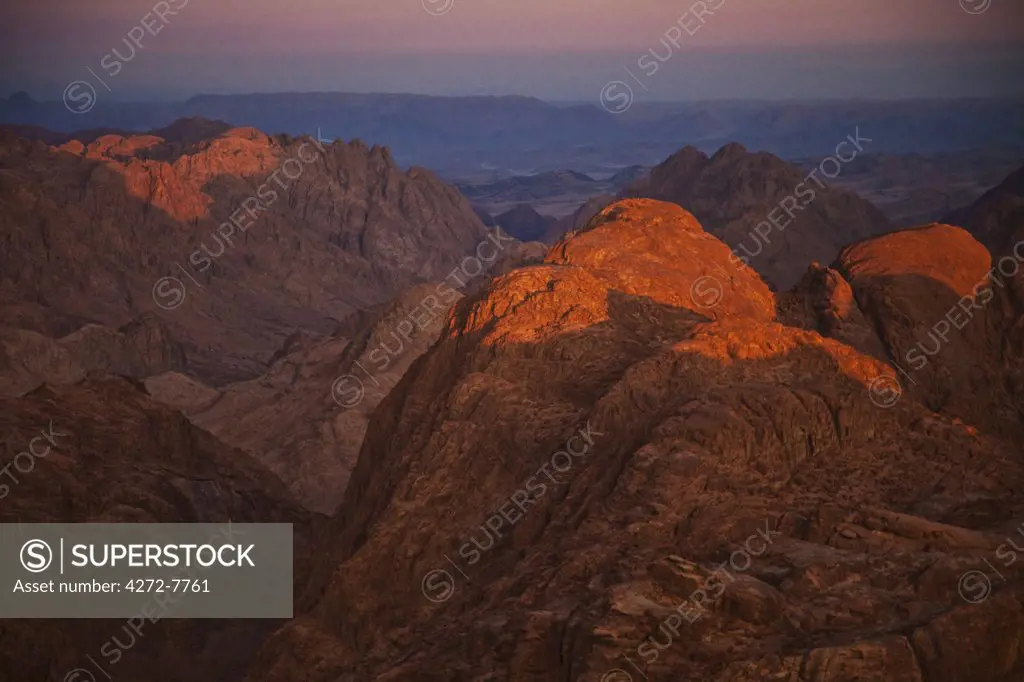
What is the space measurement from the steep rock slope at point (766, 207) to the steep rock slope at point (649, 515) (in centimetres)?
4948

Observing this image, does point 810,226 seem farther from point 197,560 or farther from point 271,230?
point 197,560

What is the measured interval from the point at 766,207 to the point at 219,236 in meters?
37.2

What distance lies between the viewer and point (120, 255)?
84312mm

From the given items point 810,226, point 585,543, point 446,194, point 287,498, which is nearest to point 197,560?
point 287,498

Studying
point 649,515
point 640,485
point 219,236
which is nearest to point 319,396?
point 640,485

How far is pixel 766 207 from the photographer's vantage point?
77.6m

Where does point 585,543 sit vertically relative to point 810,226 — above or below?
below

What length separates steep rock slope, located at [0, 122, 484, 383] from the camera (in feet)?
256

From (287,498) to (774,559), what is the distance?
21070mm

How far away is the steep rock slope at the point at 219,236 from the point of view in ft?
256

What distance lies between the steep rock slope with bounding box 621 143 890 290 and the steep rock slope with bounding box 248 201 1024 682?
162ft

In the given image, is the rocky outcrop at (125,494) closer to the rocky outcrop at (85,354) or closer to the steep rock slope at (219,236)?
the rocky outcrop at (85,354)

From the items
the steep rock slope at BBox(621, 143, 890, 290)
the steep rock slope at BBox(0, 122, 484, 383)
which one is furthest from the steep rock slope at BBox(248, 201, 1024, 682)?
the steep rock slope at BBox(621, 143, 890, 290)

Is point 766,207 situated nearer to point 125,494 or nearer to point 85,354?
point 85,354
